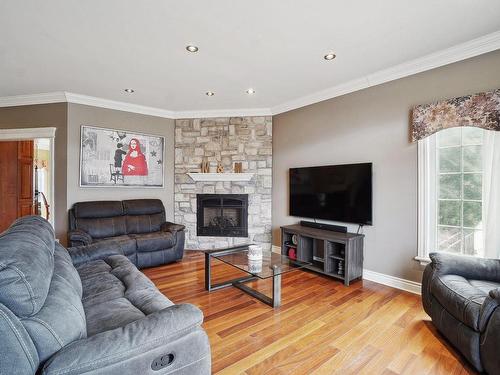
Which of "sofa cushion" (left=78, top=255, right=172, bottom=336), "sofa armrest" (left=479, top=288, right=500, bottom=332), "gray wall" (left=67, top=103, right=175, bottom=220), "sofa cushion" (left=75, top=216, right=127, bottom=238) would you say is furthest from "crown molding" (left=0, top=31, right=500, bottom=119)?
"sofa cushion" (left=78, top=255, right=172, bottom=336)

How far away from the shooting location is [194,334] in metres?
1.23

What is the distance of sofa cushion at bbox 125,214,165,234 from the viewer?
409 cm

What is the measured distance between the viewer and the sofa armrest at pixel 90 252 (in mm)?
2439

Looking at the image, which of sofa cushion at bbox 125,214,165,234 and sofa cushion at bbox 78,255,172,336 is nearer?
sofa cushion at bbox 78,255,172,336

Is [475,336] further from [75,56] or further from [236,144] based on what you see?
[75,56]

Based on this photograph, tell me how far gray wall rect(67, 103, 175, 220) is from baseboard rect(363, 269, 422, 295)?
3.40m

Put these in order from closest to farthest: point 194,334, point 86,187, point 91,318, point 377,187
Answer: point 194,334
point 91,318
point 377,187
point 86,187

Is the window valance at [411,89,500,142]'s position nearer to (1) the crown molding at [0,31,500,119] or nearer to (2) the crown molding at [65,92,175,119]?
(1) the crown molding at [0,31,500,119]

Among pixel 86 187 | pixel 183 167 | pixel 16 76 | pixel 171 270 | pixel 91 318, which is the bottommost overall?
pixel 171 270

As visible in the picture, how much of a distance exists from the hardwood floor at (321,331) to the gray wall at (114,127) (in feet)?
6.34

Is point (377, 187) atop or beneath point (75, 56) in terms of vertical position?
beneath

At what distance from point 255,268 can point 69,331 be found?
1.76 m

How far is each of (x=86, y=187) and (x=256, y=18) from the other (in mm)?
3508

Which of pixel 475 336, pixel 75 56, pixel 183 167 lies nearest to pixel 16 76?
pixel 75 56
